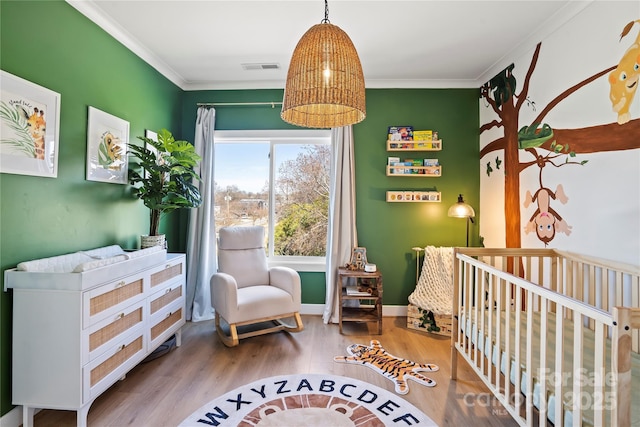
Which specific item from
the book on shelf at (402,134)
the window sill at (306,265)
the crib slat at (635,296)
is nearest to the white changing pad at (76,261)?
the window sill at (306,265)

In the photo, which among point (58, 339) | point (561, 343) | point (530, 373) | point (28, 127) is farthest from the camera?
point (28, 127)

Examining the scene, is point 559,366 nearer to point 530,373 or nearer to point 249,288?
point 530,373

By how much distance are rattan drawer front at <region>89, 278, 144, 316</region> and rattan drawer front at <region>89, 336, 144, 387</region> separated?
0.95 ft

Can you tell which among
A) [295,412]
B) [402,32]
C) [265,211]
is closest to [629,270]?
[295,412]

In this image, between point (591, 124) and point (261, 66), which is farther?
point (261, 66)

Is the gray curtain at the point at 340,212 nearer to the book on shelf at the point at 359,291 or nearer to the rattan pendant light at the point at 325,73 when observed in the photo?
the book on shelf at the point at 359,291

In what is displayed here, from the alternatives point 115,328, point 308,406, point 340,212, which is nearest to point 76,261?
point 115,328

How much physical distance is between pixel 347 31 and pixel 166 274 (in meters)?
2.34

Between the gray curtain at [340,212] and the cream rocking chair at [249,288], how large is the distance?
1.62 ft

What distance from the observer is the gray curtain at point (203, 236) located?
331 centimetres

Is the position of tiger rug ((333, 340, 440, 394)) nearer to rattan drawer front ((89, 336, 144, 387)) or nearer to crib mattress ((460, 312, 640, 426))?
crib mattress ((460, 312, 640, 426))

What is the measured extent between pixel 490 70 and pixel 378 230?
6.31 feet

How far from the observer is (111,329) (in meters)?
1.80

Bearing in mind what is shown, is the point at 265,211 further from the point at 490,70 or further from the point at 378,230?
the point at 490,70
